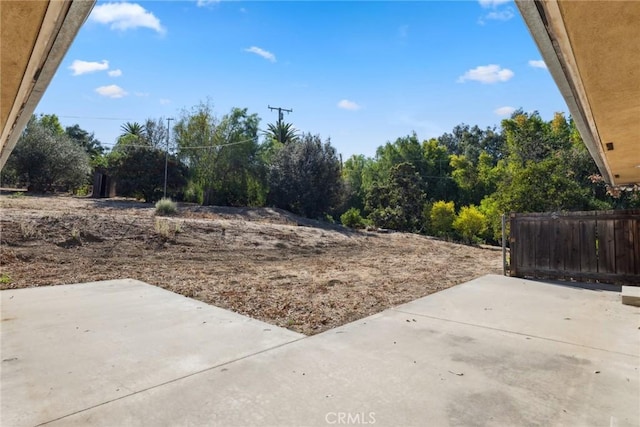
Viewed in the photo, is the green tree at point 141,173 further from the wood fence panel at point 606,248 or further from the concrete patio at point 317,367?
the wood fence panel at point 606,248

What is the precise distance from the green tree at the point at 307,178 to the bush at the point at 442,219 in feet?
19.2

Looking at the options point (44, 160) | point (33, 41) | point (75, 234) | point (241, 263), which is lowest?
point (241, 263)

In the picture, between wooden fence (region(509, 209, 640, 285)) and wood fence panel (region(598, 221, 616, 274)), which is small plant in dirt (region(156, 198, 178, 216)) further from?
wood fence panel (region(598, 221, 616, 274))

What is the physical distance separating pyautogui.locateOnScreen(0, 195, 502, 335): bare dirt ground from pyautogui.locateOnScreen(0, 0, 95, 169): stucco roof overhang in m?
3.14

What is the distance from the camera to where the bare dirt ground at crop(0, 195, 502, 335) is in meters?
5.13

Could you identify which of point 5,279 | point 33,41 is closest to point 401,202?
point 5,279

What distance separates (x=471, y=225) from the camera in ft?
53.3

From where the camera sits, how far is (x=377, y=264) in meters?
9.00

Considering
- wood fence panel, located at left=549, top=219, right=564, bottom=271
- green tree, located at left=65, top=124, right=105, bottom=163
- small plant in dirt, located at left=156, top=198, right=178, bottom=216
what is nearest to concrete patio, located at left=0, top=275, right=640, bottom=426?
wood fence panel, located at left=549, top=219, right=564, bottom=271

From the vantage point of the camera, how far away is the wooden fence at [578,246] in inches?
244

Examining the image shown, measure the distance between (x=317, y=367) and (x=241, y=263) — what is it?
6048 millimetres

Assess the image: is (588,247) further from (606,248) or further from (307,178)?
(307,178)

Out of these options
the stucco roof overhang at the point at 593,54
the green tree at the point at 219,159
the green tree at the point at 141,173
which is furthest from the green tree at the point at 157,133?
the stucco roof overhang at the point at 593,54

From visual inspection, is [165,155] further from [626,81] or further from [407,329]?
[626,81]
